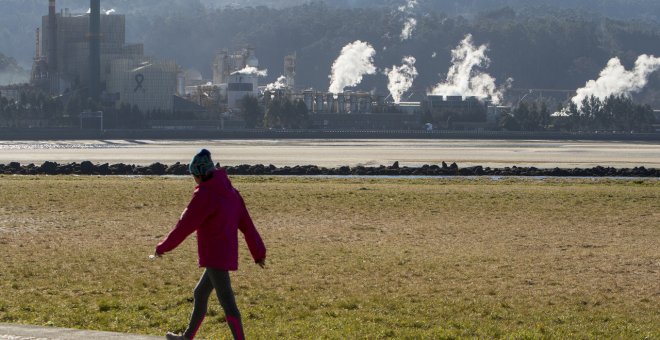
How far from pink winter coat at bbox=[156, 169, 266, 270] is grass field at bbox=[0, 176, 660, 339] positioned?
10.9 ft

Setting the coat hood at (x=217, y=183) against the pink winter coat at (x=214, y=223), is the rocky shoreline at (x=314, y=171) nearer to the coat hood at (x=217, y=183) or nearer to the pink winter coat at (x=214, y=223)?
the pink winter coat at (x=214, y=223)

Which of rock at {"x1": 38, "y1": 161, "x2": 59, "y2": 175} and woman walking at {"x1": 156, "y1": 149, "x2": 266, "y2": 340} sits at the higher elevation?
woman walking at {"x1": 156, "y1": 149, "x2": 266, "y2": 340}

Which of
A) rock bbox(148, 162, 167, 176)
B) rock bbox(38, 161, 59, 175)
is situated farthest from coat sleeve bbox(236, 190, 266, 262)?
rock bbox(38, 161, 59, 175)

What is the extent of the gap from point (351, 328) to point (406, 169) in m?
58.7

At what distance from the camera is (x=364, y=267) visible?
28.1 metres

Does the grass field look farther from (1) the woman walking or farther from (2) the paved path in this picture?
(1) the woman walking

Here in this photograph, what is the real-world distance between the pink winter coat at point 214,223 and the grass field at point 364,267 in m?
3.32

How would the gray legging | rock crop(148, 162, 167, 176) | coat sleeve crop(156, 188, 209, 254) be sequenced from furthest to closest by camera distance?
rock crop(148, 162, 167, 176), the gray legging, coat sleeve crop(156, 188, 209, 254)

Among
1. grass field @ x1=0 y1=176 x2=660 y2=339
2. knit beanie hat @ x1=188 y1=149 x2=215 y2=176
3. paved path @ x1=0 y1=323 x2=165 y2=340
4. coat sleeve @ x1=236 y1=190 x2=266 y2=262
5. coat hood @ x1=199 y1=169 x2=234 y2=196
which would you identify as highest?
knit beanie hat @ x1=188 y1=149 x2=215 y2=176

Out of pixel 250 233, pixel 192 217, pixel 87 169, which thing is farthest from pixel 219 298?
pixel 87 169

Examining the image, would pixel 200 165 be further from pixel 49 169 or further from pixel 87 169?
pixel 49 169

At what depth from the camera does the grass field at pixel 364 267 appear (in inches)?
826

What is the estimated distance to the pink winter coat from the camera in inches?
648

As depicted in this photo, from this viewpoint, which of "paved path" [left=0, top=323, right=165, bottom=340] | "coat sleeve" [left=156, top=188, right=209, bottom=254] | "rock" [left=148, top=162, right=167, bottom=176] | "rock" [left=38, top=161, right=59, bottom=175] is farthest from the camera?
"rock" [left=148, top=162, right=167, bottom=176]
